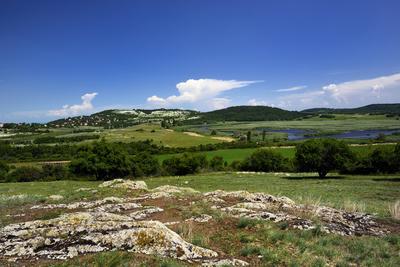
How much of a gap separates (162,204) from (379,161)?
67.5 m

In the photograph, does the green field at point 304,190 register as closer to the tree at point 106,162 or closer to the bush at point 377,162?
the bush at point 377,162

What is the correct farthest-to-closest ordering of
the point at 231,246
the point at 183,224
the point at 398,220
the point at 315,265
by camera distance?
the point at 398,220 → the point at 183,224 → the point at 231,246 → the point at 315,265

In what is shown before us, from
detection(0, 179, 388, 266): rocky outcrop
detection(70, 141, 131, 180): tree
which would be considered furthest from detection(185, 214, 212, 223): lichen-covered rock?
detection(70, 141, 131, 180): tree

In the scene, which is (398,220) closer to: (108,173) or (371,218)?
(371,218)

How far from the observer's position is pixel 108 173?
76.0 meters

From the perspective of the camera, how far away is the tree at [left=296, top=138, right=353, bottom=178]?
67.4m

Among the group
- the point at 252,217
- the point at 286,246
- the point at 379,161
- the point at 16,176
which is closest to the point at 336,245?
the point at 286,246

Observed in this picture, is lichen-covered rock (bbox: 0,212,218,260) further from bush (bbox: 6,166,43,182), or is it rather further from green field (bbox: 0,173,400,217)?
bush (bbox: 6,166,43,182)

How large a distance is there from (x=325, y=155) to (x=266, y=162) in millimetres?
25706

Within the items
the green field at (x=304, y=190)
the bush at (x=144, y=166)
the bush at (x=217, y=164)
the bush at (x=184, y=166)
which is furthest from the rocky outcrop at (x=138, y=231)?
the bush at (x=217, y=164)

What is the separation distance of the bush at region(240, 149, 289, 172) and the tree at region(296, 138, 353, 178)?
21.9 m

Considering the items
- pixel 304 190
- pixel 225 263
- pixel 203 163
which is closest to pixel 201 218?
pixel 225 263

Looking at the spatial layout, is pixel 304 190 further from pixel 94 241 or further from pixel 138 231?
pixel 94 241

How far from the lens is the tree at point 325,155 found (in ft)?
221
